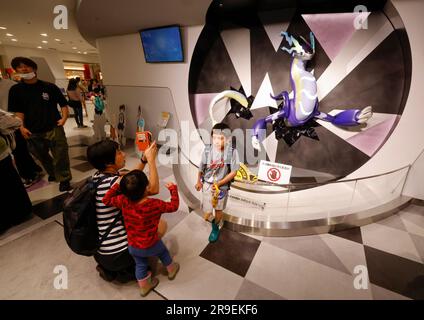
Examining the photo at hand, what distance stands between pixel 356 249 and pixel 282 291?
35.5 inches

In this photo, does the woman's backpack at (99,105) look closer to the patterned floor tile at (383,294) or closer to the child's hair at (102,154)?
the child's hair at (102,154)

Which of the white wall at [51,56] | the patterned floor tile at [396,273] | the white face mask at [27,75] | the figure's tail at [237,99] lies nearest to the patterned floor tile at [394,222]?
the patterned floor tile at [396,273]

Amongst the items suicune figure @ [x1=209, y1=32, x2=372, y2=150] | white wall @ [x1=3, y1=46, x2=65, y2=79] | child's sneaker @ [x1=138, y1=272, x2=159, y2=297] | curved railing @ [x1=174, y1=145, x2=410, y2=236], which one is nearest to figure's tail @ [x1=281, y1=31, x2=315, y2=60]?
suicune figure @ [x1=209, y1=32, x2=372, y2=150]

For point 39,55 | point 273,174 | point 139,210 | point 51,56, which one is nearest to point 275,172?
point 273,174

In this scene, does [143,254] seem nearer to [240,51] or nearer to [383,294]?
[383,294]

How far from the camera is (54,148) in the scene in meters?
2.62

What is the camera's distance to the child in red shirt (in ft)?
3.66

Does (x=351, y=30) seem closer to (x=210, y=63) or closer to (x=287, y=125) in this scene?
(x=287, y=125)

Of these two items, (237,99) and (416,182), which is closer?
(416,182)

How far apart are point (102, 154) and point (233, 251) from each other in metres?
1.34

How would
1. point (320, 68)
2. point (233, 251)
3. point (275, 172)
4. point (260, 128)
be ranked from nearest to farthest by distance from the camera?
point (233, 251), point (275, 172), point (320, 68), point (260, 128)

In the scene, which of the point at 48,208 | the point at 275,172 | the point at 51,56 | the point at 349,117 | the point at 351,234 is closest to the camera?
the point at 351,234

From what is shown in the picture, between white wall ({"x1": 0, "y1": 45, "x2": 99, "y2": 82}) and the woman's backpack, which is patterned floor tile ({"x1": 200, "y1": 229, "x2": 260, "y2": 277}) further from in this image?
white wall ({"x1": 0, "y1": 45, "x2": 99, "y2": 82})

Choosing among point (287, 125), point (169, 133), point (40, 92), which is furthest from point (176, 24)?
point (287, 125)
